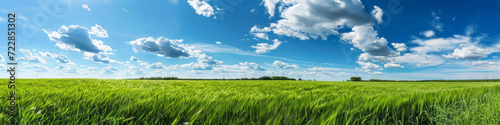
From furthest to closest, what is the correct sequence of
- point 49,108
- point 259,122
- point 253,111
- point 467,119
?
point 467,119 → point 49,108 → point 253,111 → point 259,122

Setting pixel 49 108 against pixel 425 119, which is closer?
pixel 49 108

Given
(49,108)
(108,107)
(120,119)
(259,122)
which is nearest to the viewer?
(259,122)

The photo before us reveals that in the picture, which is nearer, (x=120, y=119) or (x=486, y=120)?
(x=120, y=119)

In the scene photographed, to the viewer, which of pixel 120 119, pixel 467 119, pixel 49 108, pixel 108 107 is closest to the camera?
pixel 120 119

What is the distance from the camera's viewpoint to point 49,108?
7.10ft

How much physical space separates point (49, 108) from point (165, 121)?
1.30m

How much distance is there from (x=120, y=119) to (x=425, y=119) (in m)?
3.45

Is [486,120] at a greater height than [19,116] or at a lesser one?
lesser

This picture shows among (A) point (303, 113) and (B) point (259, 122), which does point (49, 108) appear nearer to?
(B) point (259, 122)

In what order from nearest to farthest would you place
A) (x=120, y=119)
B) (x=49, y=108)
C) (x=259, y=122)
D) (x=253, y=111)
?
(x=259, y=122) < (x=120, y=119) < (x=253, y=111) < (x=49, y=108)

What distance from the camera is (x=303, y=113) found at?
207 centimetres

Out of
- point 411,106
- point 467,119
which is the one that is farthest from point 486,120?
point 411,106

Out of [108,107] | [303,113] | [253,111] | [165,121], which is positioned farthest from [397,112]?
[108,107]

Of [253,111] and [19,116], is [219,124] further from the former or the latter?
[19,116]
